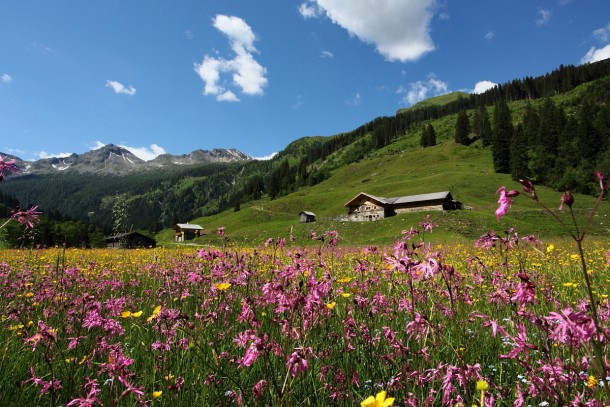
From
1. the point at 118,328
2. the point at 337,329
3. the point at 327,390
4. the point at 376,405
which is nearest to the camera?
the point at 376,405

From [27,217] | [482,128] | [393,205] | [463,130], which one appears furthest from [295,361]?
[463,130]

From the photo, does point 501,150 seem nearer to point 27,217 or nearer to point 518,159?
point 518,159

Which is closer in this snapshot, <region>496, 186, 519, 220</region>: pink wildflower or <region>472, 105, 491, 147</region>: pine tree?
<region>496, 186, 519, 220</region>: pink wildflower

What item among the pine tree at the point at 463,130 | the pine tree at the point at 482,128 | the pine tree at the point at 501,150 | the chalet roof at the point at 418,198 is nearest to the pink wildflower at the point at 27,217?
the chalet roof at the point at 418,198

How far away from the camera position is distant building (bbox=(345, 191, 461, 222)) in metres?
69.6

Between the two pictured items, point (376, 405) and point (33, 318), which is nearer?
point (376, 405)

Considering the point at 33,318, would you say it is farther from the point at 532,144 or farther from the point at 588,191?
the point at 532,144

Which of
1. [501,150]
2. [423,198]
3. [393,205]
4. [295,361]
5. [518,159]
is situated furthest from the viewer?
[501,150]

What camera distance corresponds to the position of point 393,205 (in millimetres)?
76750

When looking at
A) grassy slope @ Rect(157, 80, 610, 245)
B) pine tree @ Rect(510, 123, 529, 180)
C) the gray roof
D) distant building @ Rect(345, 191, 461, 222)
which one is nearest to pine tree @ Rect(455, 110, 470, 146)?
grassy slope @ Rect(157, 80, 610, 245)

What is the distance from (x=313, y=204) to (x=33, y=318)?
101m

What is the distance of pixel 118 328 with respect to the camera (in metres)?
3.67

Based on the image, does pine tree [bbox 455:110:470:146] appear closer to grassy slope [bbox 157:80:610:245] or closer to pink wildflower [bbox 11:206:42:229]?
grassy slope [bbox 157:80:610:245]

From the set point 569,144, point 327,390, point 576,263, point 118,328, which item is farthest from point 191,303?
point 569,144
